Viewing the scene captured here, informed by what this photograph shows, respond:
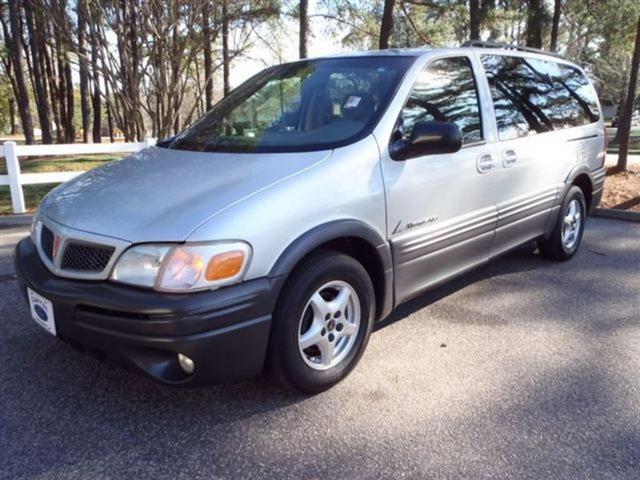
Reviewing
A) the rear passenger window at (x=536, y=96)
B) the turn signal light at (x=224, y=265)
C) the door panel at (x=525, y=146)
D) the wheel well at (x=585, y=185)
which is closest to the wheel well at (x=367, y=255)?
the turn signal light at (x=224, y=265)

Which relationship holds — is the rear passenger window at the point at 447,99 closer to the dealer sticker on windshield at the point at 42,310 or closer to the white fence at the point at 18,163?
the dealer sticker on windshield at the point at 42,310

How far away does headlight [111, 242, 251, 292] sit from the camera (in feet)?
7.55

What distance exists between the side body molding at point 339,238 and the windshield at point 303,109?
1.59 feet

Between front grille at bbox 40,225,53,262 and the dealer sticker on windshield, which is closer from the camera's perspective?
the dealer sticker on windshield

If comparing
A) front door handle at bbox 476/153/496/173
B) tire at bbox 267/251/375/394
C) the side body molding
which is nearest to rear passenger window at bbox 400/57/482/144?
front door handle at bbox 476/153/496/173

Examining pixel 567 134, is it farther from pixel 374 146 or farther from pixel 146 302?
pixel 146 302

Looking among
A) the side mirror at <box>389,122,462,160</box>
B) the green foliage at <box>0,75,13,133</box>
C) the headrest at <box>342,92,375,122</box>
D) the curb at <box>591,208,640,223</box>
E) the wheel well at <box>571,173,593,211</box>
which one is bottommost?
the curb at <box>591,208,640,223</box>

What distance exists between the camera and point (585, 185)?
532 cm

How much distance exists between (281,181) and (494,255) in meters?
2.12

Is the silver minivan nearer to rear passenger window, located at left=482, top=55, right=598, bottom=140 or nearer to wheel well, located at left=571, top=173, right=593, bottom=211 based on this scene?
rear passenger window, located at left=482, top=55, right=598, bottom=140

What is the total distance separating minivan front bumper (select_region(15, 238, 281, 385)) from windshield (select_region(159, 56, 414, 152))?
104cm

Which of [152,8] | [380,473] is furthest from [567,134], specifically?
[152,8]

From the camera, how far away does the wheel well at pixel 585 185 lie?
5138mm

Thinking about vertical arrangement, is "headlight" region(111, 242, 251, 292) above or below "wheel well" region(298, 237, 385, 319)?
above
